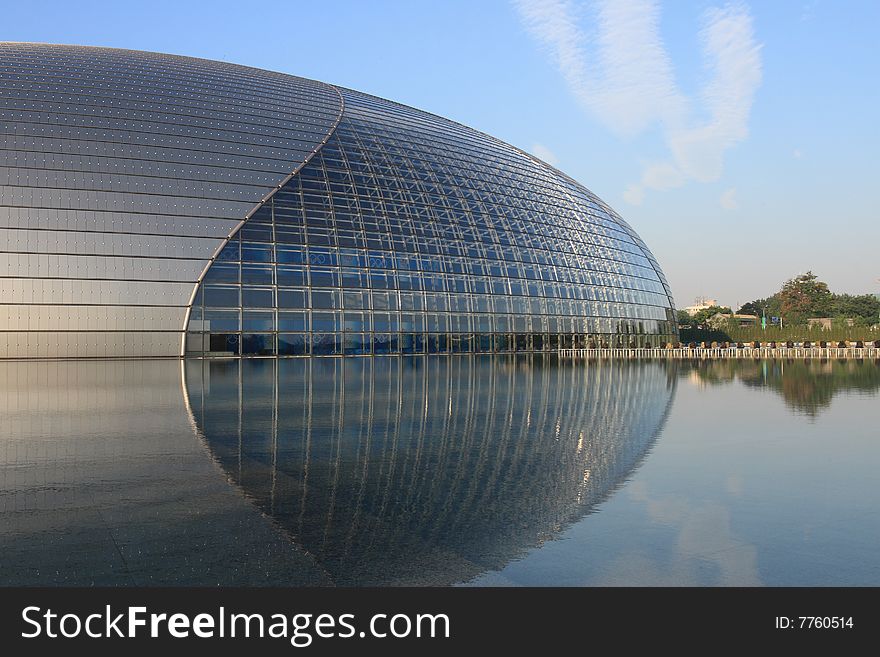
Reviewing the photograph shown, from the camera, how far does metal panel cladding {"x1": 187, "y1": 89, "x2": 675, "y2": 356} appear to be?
45219 mm

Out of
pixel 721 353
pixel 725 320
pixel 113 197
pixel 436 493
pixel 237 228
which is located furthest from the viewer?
pixel 725 320

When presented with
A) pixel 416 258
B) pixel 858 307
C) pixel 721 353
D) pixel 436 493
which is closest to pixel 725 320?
pixel 858 307

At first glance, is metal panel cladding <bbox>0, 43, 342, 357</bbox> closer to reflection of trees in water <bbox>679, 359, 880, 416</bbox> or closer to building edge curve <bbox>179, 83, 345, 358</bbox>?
building edge curve <bbox>179, 83, 345, 358</bbox>

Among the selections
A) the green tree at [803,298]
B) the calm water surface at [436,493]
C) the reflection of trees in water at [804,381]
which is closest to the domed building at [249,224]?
the reflection of trees in water at [804,381]

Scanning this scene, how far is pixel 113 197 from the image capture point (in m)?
42.0

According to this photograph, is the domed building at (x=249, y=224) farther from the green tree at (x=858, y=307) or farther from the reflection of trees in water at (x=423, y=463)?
the green tree at (x=858, y=307)

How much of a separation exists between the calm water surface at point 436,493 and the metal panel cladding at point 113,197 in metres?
22.9

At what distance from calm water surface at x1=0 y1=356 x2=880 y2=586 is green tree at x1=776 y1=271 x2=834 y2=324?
113550mm

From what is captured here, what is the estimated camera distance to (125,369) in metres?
33.6

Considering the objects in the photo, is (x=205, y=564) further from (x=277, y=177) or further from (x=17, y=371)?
(x=277, y=177)

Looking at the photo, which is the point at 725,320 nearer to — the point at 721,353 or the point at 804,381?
the point at 721,353

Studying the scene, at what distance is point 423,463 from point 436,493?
1.89 metres

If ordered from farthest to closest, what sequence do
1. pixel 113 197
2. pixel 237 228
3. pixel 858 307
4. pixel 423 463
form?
pixel 858 307 < pixel 237 228 < pixel 113 197 < pixel 423 463

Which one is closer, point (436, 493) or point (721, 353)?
point (436, 493)
